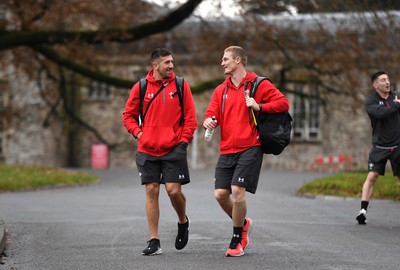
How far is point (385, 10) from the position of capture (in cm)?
2569

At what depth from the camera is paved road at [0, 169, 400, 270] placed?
8688 millimetres

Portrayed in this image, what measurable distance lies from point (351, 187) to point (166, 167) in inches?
420

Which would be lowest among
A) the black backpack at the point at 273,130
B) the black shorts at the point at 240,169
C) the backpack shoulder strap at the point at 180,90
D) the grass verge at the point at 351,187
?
the grass verge at the point at 351,187

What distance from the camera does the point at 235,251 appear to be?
8.95 m

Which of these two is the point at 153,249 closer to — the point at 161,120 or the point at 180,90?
the point at 161,120

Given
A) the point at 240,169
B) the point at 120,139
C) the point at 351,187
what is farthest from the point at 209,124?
the point at 120,139

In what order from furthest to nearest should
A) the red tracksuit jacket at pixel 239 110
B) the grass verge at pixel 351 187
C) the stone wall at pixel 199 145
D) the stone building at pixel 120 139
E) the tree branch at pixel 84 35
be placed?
the stone wall at pixel 199 145 → the stone building at pixel 120 139 → the tree branch at pixel 84 35 → the grass verge at pixel 351 187 → the red tracksuit jacket at pixel 239 110

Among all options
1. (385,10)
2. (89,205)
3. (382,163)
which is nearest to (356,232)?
(382,163)

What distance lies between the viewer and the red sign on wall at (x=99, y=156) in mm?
45188

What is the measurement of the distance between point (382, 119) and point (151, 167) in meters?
4.24

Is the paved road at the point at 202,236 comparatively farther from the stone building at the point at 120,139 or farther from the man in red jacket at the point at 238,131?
the stone building at the point at 120,139

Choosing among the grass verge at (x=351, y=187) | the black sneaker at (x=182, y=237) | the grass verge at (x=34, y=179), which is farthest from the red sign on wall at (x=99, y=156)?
the black sneaker at (x=182, y=237)

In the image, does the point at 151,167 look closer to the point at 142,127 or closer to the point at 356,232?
the point at 142,127

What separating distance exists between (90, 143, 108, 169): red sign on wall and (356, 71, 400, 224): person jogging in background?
3303 centimetres
